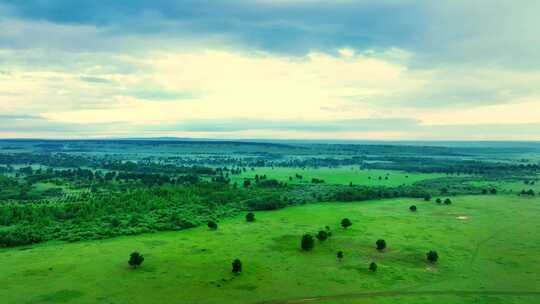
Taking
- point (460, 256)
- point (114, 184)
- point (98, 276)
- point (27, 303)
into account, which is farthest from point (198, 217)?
point (114, 184)

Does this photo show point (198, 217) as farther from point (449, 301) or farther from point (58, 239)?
point (449, 301)

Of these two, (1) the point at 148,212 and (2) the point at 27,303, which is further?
(1) the point at 148,212

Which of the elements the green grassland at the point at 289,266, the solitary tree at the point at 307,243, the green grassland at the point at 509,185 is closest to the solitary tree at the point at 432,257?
the green grassland at the point at 289,266

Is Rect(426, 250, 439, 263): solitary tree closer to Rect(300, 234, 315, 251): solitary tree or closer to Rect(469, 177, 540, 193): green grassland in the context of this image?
Rect(300, 234, 315, 251): solitary tree

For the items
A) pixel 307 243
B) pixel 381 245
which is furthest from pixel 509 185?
pixel 307 243

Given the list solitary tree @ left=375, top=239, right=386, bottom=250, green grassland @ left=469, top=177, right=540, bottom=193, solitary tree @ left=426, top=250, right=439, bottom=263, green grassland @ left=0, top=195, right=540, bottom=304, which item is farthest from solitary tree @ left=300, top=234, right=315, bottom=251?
green grassland @ left=469, top=177, right=540, bottom=193

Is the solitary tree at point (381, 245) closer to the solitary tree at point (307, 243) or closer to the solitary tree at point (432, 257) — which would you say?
the solitary tree at point (432, 257)

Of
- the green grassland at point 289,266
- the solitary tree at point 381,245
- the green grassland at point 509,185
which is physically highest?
the green grassland at point 509,185

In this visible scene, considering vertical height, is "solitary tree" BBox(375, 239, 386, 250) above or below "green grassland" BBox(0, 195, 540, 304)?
above
